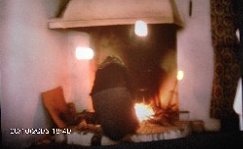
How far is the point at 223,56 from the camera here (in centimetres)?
182

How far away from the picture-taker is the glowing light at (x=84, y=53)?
5.79 ft

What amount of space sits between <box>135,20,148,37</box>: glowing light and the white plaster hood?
0.08 ft

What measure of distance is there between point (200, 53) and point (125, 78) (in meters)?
0.46

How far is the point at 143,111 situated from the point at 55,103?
1.67ft

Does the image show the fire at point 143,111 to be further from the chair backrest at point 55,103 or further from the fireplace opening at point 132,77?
the chair backrest at point 55,103

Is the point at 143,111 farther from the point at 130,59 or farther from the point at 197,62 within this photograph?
the point at 197,62

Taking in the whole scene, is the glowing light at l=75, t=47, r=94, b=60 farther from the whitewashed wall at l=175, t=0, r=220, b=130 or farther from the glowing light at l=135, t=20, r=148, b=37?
the whitewashed wall at l=175, t=0, r=220, b=130

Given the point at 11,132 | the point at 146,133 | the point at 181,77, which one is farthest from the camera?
the point at 181,77

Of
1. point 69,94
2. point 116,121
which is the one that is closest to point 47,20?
point 69,94

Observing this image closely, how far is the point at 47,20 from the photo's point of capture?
5.70ft

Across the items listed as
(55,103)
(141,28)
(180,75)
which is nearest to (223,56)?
(180,75)

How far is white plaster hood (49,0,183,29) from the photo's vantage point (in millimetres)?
1785

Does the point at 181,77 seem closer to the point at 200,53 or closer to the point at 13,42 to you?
the point at 200,53

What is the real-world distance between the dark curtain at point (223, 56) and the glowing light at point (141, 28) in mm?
389
